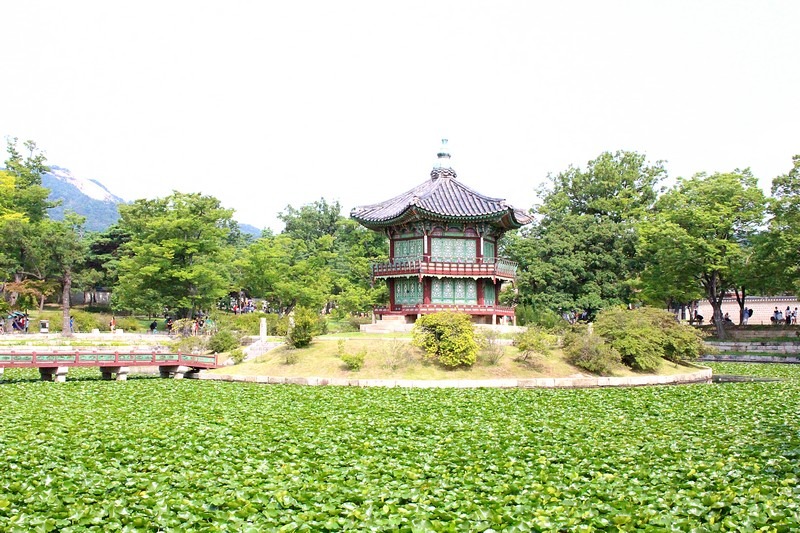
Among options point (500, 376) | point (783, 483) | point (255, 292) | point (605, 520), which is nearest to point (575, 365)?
point (500, 376)

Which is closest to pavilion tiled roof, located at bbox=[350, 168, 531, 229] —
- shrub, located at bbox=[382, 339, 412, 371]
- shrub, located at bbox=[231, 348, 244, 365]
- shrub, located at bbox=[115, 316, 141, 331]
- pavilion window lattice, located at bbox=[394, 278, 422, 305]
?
pavilion window lattice, located at bbox=[394, 278, 422, 305]

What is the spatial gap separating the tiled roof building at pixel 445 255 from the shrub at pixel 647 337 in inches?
298

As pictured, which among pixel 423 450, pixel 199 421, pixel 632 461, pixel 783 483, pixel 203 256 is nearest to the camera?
pixel 783 483

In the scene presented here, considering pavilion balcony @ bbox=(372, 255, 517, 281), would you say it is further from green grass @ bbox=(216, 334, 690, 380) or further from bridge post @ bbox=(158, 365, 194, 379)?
bridge post @ bbox=(158, 365, 194, 379)

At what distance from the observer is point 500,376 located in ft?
83.8

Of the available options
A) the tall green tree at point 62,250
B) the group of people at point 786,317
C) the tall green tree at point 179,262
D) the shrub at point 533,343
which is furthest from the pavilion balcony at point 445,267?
the tall green tree at point 62,250

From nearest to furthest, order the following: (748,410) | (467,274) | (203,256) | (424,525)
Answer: (424,525)
(748,410)
(467,274)
(203,256)

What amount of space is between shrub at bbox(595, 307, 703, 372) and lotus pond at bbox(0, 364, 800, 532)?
25.3 ft

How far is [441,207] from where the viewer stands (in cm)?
3538

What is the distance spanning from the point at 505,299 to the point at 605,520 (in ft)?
128

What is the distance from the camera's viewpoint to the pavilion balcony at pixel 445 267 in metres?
34.4

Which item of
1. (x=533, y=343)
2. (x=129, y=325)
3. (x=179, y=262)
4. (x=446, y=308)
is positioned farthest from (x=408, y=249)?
(x=129, y=325)

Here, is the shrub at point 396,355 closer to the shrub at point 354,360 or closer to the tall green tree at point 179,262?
the shrub at point 354,360

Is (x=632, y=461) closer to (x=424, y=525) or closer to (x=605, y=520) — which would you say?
(x=605, y=520)
